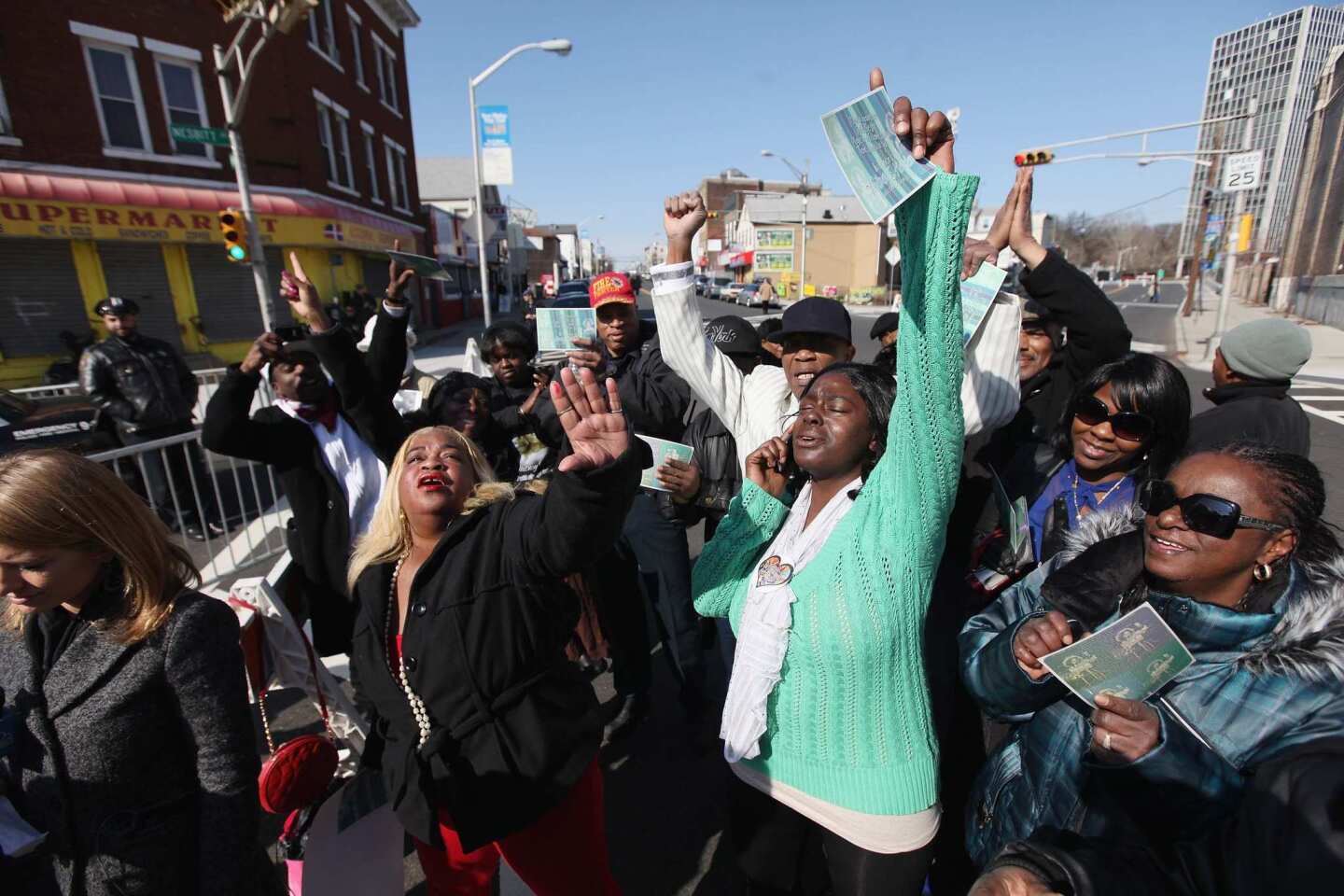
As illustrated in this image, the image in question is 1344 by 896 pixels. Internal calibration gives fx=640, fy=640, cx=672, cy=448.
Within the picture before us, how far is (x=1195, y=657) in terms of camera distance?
4.38 ft

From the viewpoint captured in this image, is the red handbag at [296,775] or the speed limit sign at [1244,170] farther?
the speed limit sign at [1244,170]

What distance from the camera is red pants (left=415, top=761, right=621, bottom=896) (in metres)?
1.91

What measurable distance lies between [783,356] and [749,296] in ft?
133

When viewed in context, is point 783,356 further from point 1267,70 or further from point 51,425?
point 1267,70

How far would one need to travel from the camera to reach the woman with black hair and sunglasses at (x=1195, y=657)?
1205 millimetres

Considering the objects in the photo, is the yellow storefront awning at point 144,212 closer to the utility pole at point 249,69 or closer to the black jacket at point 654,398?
the utility pole at point 249,69

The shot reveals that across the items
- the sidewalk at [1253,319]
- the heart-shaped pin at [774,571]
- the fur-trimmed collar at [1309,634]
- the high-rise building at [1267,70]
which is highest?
the high-rise building at [1267,70]

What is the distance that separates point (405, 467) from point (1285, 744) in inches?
87.8

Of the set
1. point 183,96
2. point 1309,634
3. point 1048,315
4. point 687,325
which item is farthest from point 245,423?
point 183,96

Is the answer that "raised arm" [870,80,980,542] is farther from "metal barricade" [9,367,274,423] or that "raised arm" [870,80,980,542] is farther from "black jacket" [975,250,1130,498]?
"metal barricade" [9,367,274,423]

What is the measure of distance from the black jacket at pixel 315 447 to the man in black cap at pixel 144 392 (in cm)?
325

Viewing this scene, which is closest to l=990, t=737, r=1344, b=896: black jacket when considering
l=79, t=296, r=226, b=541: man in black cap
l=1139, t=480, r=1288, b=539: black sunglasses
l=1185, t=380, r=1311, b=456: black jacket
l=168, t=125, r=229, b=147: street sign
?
l=1139, t=480, r=1288, b=539: black sunglasses

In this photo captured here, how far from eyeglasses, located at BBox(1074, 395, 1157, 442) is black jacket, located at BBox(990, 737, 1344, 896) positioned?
4.04 feet

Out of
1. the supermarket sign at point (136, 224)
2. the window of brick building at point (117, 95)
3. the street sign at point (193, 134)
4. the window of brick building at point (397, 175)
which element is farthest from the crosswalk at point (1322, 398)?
the window of brick building at point (397, 175)
